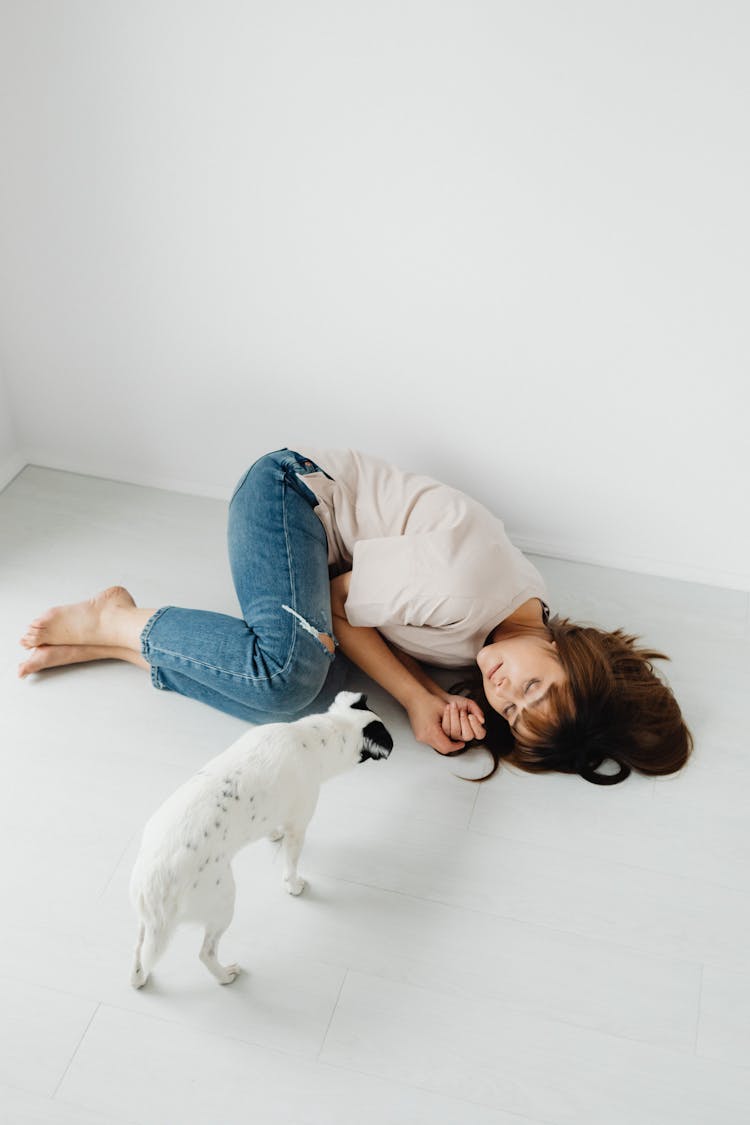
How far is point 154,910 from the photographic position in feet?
3.83

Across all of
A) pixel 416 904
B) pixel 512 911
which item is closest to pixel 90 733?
pixel 416 904

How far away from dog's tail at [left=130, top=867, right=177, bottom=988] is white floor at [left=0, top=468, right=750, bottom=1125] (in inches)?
6.0

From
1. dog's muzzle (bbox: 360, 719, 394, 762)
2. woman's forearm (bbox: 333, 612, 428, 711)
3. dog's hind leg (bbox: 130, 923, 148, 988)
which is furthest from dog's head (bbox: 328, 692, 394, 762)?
dog's hind leg (bbox: 130, 923, 148, 988)

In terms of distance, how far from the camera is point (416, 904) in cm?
143

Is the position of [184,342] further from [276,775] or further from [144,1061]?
[144,1061]

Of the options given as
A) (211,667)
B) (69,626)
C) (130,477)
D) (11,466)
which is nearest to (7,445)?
(11,466)

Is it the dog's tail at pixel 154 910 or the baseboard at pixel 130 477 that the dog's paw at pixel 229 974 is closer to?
the dog's tail at pixel 154 910

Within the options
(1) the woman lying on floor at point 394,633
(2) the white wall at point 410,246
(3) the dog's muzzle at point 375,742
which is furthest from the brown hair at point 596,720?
(2) the white wall at point 410,246

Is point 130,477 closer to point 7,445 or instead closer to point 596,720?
point 7,445

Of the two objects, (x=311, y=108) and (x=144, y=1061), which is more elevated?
(x=311, y=108)

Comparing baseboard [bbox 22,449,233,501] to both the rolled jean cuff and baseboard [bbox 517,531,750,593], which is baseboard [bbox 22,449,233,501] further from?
baseboard [bbox 517,531,750,593]

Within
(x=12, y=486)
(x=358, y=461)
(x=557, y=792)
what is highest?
(x=358, y=461)

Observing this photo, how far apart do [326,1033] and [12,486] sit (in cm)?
129

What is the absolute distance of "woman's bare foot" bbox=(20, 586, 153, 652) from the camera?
1.68 metres
